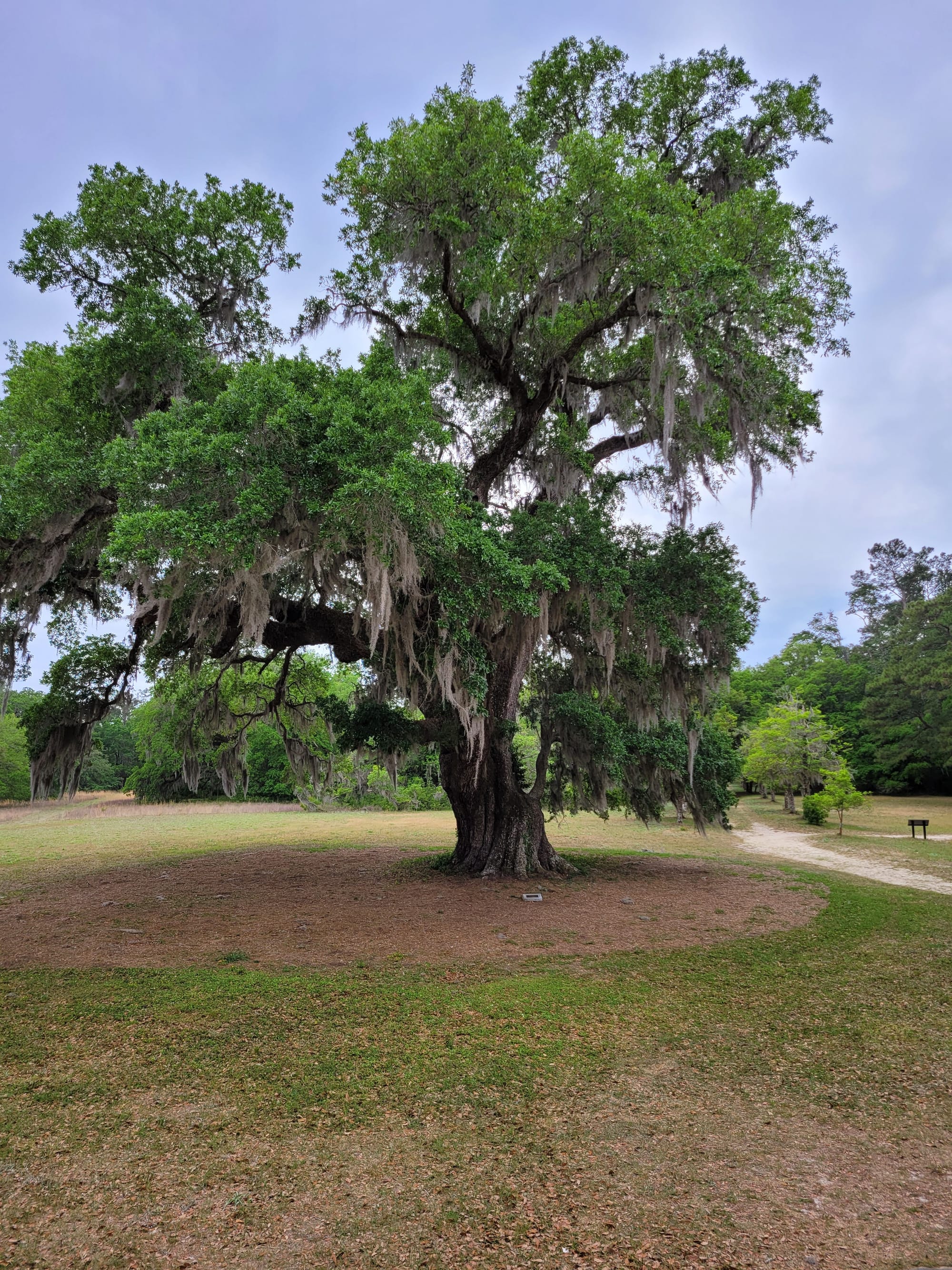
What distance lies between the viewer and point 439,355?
41.2ft

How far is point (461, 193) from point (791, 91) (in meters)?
5.79

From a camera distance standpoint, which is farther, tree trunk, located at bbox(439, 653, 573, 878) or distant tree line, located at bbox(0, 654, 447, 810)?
distant tree line, located at bbox(0, 654, 447, 810)

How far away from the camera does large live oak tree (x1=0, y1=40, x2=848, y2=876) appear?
808 cm

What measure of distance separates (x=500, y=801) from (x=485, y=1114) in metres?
8.80

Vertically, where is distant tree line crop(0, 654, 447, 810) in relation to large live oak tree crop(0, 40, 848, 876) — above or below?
below

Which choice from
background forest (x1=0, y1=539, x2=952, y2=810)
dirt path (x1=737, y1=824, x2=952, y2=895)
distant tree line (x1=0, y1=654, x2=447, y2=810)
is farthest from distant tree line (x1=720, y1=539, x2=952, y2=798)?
distant tree line (x1=0, y1=654, x2=447, y2=810)

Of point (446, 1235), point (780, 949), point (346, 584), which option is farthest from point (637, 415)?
point (446, 1235)

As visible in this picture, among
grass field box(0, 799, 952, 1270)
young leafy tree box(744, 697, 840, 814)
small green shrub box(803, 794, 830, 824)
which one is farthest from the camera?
young leafy tree box(744, 697, 840, 814)

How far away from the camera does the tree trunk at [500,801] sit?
12172 millimetres

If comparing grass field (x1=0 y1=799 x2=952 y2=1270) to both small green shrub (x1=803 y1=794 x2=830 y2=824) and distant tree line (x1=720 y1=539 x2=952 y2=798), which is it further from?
distant tree line (x1=720 y1=539 x2=952 y2=798)

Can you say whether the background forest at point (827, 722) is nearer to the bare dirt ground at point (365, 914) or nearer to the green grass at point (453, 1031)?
the bare dirt ground at point (365, 914)

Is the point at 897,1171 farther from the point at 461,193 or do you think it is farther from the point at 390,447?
the point at 461,193

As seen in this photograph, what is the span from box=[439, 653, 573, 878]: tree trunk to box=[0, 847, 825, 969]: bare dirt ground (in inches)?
23.2

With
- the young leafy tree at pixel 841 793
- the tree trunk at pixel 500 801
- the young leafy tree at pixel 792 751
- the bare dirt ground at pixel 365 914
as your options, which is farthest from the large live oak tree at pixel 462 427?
the young leafy tree at pixel 792 751
